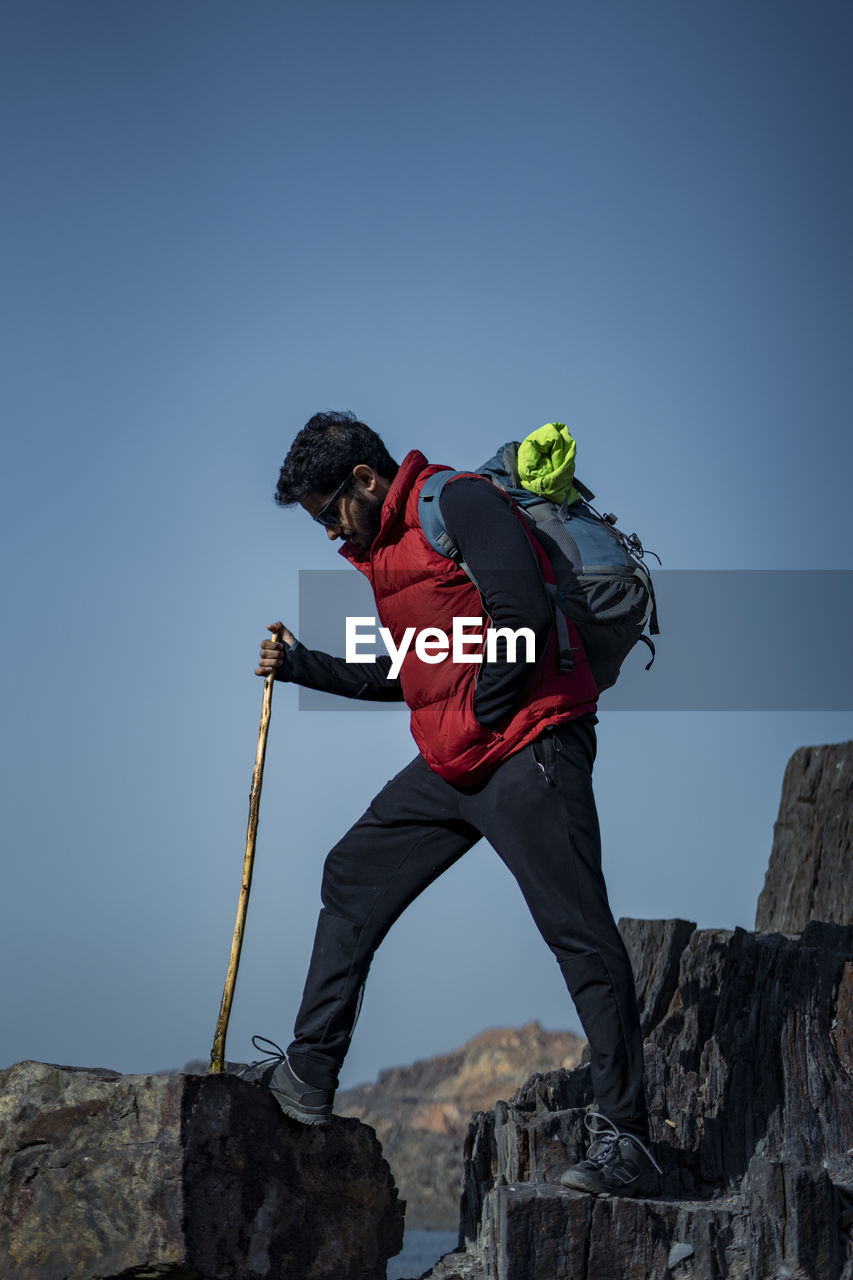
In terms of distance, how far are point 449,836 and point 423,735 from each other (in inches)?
16.6

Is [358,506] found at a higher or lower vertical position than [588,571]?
higher

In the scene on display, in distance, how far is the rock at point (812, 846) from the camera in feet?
26.6

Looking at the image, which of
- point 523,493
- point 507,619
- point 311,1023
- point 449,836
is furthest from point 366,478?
point 311,1023

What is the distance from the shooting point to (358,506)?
4.94 m

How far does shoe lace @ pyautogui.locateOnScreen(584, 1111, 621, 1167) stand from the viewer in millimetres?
4385

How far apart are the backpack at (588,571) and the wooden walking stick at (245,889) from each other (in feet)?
3.57

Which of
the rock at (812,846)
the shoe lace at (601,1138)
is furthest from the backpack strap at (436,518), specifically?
the rock at (812,846)

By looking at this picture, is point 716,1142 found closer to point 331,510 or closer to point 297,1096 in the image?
point 297,1096

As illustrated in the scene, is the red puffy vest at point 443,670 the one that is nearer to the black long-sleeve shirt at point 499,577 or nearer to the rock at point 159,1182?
the black long-sleeve shirt at point 499,577

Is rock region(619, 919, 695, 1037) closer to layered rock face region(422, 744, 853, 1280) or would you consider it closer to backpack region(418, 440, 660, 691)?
layered rock face region(422, 744, 853, 1280)

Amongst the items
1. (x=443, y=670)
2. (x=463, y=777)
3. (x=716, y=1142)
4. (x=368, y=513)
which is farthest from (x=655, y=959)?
(x=368, y=513)

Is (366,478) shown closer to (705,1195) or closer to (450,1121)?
(705,1195)

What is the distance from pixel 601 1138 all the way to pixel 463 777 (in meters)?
1.36

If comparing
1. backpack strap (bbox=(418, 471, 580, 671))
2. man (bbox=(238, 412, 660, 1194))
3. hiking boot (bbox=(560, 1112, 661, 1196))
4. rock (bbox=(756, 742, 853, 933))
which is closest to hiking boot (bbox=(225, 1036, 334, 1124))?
man (bbox=(238, 412, 660, 1194))
